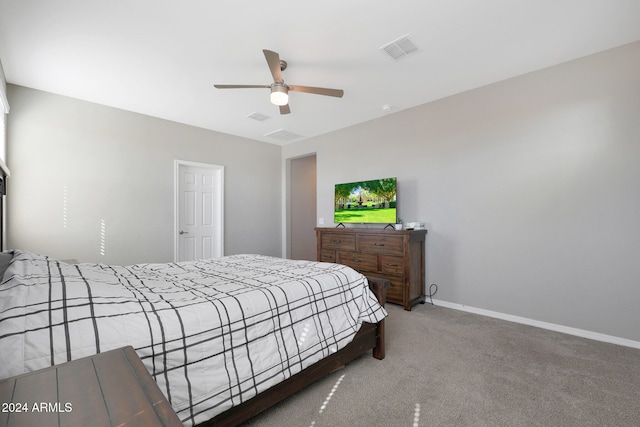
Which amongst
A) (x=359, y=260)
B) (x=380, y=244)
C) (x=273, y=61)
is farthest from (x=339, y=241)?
(x=273, y=61)

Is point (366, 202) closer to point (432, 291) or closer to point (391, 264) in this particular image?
point (391, 264)

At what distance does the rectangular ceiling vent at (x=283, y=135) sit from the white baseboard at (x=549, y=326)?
3.58 m

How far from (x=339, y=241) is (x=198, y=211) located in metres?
2.45

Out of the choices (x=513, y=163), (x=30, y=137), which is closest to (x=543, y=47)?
(x=513, y=163)

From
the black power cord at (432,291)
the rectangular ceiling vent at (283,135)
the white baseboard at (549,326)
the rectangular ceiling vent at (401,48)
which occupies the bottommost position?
the white baseboard at (549,326)

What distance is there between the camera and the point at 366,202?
13.7 feet

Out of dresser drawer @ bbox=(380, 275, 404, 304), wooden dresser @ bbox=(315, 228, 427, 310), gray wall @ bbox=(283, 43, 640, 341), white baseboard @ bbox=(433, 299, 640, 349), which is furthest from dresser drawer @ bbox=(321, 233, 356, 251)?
white baseboard @ bbox=(433, 299, 640, 349)

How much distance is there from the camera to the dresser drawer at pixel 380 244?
11.3 feet

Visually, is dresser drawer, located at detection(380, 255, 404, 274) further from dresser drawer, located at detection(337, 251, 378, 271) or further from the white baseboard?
the white baseboard

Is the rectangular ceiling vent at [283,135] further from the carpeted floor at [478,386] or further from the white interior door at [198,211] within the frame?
the carpeted floor at [478,386]

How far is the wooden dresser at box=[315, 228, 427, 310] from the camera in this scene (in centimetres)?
339

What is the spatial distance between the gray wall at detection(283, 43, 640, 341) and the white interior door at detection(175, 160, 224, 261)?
10.1 ft

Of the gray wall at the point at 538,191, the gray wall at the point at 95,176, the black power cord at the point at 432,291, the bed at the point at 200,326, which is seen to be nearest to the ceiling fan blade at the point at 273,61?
the bed at the point at 200,326

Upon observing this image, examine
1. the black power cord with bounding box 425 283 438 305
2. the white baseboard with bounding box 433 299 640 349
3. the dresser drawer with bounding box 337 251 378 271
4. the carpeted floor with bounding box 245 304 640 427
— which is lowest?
the carpeted floor with bounding box 245 304 640 427
